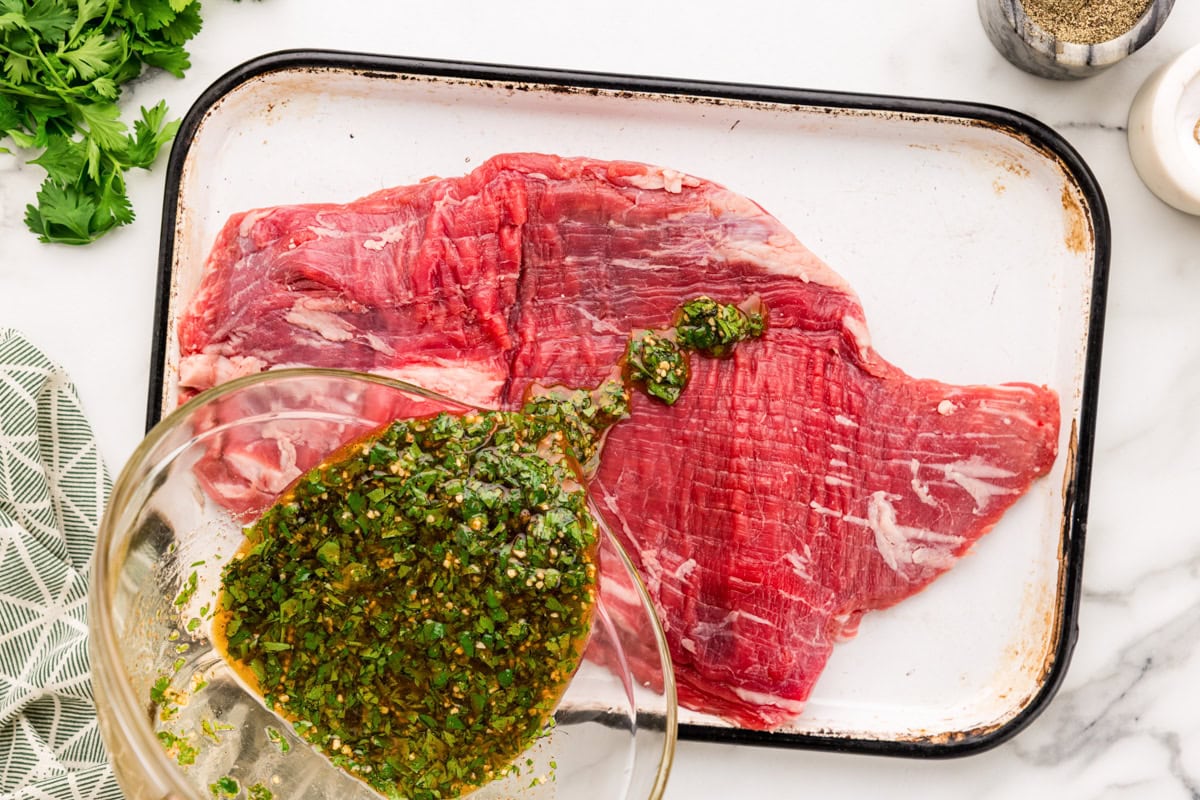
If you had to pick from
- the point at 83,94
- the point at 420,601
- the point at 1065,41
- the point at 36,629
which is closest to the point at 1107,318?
the point at 1065,41

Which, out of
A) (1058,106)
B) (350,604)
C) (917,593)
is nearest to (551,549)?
(350,604)

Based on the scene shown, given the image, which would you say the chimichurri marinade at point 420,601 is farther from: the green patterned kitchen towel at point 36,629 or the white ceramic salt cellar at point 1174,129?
the white ceramic salt cellar at point 1174,129

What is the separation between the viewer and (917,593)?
115 inches

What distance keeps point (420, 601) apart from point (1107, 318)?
2.30 metres

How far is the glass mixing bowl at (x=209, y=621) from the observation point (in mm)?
2391

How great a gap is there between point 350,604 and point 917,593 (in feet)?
5.50

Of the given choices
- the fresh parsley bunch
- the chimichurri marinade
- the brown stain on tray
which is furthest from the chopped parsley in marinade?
the brown stain on tray

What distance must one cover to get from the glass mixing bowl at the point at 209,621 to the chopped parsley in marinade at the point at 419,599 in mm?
93

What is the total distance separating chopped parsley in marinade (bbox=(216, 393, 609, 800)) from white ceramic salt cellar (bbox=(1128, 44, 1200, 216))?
6.76ft

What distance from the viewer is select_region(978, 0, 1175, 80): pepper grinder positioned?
277 cm

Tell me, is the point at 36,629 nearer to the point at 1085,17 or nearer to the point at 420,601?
the point at 420,601

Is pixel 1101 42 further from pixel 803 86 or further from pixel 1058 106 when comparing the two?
pixel 803 86

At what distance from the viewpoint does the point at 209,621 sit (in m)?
2.50

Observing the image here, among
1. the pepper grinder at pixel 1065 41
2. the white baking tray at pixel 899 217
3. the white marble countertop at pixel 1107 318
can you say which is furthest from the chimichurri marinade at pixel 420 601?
the pepper grinder at pixel 1065 41
